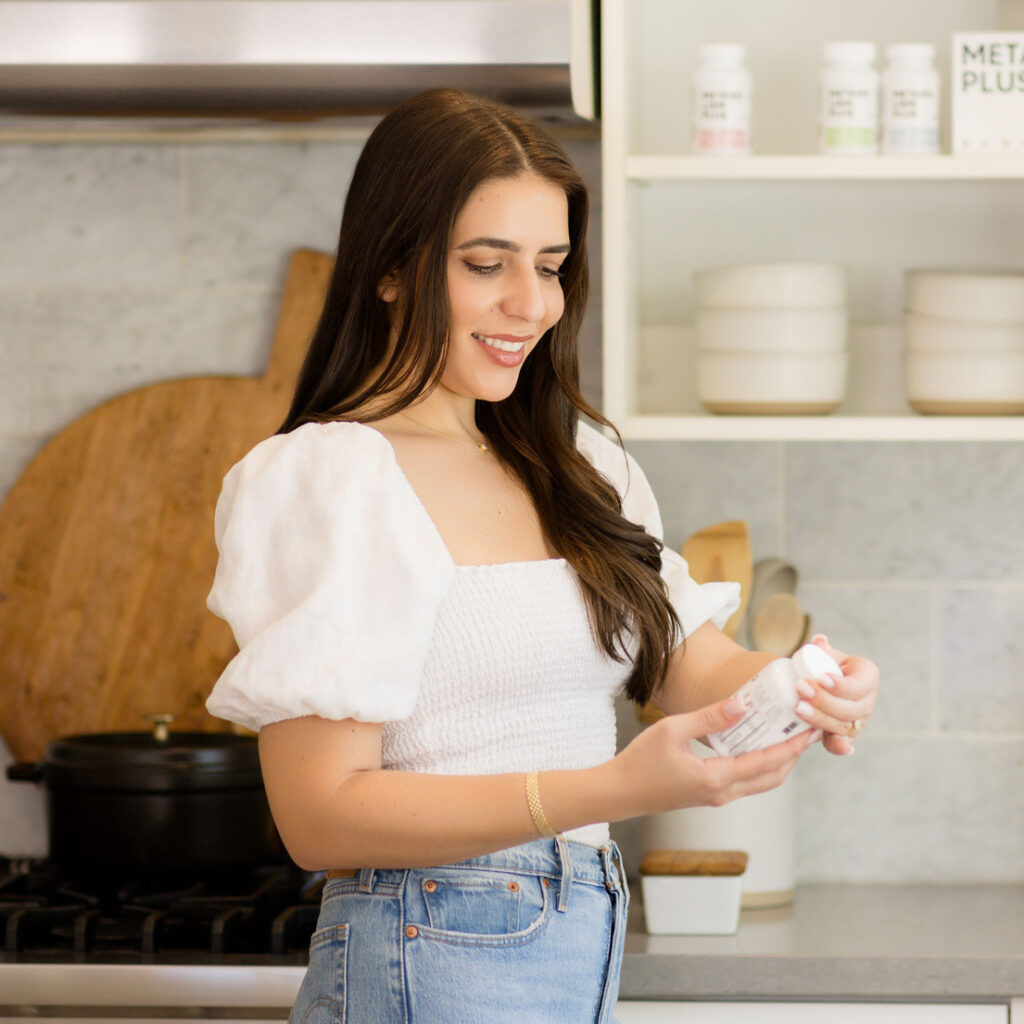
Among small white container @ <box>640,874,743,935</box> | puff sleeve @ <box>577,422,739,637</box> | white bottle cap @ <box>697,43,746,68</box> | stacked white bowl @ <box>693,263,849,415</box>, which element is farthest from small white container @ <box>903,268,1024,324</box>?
→ small white container @ <box>640,874,743,935</box>

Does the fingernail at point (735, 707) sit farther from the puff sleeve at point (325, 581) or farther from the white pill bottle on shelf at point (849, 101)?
the white pill bottle on shelf at point (849, 101)

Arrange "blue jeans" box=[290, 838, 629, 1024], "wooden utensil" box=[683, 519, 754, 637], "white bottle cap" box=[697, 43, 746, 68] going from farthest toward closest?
"wooden utensil" box=[683, 519, 754, 637] → "white bottle cap" box=[697, 43, 746, 68] → "blue jeans" box=[290, 838, 629, 1024]

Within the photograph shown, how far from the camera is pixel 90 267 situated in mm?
2023

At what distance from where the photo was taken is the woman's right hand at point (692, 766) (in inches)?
37.8

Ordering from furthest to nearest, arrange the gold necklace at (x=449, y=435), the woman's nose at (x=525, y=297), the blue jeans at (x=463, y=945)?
the gold necklace at (x=449, y=435) → the woman's nose at (x=525, y=297) → the blue jeans at (x=463, y=945)

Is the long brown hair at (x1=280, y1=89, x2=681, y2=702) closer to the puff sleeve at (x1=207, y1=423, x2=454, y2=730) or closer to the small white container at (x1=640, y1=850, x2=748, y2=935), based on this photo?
the puff sleeve at (x1=207, y1=423, x2=454, y2=730)

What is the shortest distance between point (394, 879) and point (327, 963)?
10 cm

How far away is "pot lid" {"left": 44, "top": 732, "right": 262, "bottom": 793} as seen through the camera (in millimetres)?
1670

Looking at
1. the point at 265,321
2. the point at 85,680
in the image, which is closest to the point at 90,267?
the point at 265,321

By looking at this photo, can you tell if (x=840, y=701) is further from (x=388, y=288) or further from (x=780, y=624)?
(x=780, y=624)

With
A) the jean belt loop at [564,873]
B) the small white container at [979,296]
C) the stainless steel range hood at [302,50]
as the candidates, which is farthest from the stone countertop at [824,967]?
the stainless steel range hood at [302,50]

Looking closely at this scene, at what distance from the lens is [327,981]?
1.13 meters

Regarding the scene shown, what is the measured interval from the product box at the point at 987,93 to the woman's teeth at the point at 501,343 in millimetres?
736

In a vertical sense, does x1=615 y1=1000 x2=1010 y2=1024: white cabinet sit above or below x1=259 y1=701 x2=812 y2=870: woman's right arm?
below
